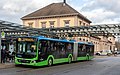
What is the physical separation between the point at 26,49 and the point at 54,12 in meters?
48.8

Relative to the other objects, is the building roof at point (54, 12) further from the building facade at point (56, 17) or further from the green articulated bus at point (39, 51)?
the green articulated bus at point (39, 51)

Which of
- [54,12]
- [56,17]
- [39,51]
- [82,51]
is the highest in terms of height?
A: [54,12]

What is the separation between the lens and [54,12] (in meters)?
70.7

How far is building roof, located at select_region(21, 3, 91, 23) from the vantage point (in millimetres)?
67875

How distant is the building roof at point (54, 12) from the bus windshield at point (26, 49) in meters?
43.8

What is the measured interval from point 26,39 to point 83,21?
50881 millimetres

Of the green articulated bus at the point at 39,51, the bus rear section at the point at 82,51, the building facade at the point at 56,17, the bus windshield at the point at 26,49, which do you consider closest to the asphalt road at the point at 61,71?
the green articulated bus at the point at 39,51

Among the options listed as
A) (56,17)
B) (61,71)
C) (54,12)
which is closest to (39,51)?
(61,71)

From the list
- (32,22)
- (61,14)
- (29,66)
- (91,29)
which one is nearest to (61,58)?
(29,66)

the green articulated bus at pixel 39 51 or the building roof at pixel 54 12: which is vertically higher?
the building roof at pixel 54 12

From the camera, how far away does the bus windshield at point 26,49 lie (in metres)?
22.2

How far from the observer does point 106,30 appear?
4106 centimetres

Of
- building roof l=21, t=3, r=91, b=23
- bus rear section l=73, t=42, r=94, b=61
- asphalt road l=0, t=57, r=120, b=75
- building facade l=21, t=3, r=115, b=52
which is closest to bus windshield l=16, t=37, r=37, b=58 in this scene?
asphalt road l=0, t=57, r=120, b=75

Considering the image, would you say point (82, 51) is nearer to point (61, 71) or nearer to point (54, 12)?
point (61, 71)
